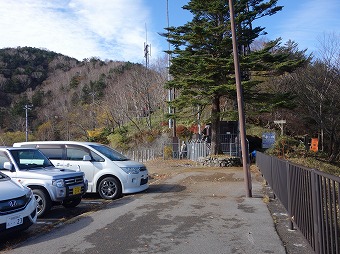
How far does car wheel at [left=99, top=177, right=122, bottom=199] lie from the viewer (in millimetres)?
11125

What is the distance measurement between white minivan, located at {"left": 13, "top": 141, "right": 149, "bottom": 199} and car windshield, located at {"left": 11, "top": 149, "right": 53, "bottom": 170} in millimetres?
1528

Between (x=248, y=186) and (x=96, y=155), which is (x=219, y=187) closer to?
(x=248, y=186)

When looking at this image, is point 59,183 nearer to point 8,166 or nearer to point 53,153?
point 8,166

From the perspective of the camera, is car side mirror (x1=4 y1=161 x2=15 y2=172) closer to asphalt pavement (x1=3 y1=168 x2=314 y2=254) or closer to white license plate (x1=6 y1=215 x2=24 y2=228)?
asphalt pavement (x1=3 y1=168 x2=314 y2=254)

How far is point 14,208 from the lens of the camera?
20.5ft

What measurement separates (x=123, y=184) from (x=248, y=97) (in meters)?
14.1

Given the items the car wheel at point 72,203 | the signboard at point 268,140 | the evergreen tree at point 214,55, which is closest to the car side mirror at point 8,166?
the car wheel at point 72,203

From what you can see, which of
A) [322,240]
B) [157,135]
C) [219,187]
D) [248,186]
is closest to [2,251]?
[322,240]

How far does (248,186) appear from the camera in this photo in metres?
10.6

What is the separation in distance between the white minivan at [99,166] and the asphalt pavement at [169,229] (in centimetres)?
97

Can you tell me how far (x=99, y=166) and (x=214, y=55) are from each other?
15149 millimetres

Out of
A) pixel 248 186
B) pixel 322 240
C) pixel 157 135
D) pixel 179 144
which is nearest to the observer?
pixel 322 240

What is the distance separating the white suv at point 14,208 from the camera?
6.04 m

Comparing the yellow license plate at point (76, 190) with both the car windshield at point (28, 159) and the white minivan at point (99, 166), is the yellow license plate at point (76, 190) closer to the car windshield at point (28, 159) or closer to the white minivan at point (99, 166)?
the car windshield at point (28, 159)
